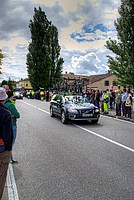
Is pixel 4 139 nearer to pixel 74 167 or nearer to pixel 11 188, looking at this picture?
pixel 11 188

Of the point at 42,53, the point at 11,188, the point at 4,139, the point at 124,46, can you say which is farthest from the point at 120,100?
the point at 42,53

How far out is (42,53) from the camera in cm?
5331

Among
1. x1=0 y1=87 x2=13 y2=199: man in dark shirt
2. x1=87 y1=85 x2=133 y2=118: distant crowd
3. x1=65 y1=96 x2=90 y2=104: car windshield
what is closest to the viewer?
x1=0 y1=87 x2=13 y2=199: man in dark shirt

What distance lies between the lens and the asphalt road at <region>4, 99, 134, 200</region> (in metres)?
4.17

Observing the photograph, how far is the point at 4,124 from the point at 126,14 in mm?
21128

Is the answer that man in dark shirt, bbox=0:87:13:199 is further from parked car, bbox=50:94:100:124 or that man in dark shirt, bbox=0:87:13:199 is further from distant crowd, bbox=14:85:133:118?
distant crowd, bbox=14:85:133:118

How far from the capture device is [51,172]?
5250 millimetres

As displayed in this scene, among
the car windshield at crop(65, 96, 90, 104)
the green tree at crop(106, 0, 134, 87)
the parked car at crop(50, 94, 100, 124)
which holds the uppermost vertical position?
the green tree at crop(106, 0, 134, 87)

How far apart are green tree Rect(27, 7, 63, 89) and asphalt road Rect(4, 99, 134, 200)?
44721mm

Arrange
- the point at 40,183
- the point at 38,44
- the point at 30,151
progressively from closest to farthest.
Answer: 1. the point at 40,183
2. the point at 30,151
3. the point at 38,44

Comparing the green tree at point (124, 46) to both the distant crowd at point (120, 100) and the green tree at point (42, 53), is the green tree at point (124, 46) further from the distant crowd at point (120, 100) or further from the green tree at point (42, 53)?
the green tree at point (42, 53)

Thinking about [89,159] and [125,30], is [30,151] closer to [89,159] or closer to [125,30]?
[89,159]

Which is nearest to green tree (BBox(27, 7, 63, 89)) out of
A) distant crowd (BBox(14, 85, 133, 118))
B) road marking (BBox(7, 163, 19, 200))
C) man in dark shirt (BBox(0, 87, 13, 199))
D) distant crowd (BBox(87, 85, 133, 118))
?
distant crowd (BBox(14, 85, 133, 118))

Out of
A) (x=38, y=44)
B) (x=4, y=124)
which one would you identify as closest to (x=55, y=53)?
(x=38, y=44)
